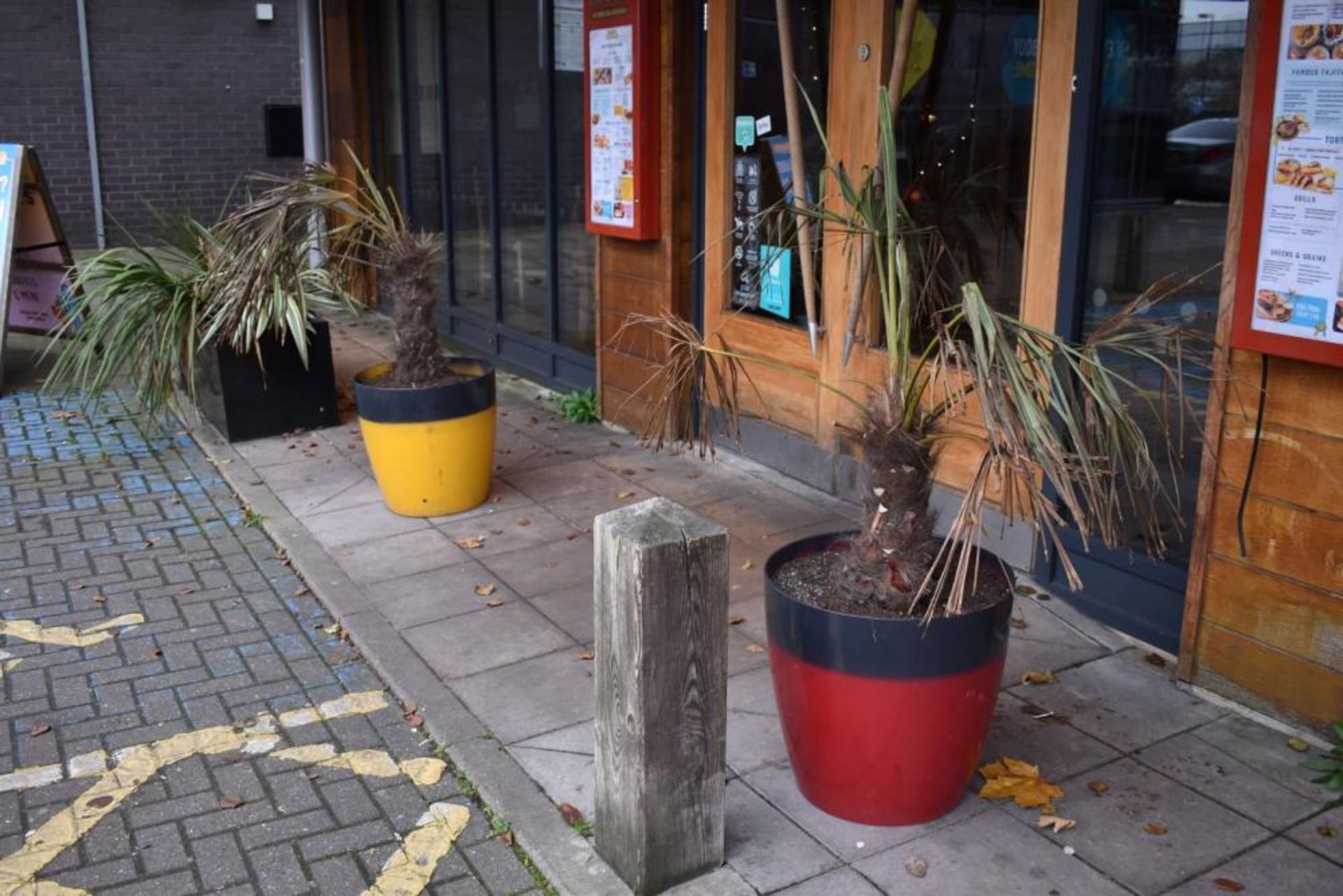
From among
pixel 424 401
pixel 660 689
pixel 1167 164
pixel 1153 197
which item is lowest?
pixel 660 689

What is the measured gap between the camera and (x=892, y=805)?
3.48m

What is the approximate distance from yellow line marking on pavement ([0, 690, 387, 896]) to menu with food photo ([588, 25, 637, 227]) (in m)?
3.55

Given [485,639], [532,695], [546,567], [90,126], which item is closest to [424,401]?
[546,567]

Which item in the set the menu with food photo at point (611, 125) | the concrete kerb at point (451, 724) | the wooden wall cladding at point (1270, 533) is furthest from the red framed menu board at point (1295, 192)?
the menu with food photo at point (611, 125)

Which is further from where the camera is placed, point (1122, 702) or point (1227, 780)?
point (1122, 702)

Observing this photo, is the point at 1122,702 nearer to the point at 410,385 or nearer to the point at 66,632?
the point at 410,385

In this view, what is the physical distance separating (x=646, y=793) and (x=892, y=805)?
2.35 feet

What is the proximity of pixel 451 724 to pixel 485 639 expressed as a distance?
0.66 metres

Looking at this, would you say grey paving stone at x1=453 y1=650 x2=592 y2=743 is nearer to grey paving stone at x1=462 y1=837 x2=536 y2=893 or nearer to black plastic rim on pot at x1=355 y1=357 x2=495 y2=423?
grey paving stone at x1=462 y1=837 x2=536 y2=893

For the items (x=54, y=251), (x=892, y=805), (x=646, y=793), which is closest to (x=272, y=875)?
(x=646, y=793)

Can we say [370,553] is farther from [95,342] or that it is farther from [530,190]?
[530,190]

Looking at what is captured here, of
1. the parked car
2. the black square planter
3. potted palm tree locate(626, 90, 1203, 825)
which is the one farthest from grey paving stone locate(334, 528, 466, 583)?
the parked car

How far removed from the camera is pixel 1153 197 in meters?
4.50

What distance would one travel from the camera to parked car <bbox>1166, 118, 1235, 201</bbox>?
4230mm
